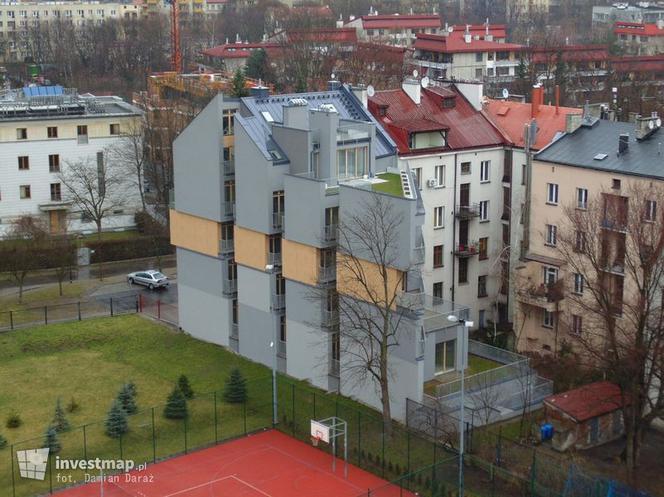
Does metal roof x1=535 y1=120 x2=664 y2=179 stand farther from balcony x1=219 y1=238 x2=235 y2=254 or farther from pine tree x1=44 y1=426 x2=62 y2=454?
pine tree x1=44 y1=426 x2=62 y2=454

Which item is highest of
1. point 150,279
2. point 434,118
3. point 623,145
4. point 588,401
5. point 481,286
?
point 434,118

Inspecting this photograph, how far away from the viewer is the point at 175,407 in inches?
1679

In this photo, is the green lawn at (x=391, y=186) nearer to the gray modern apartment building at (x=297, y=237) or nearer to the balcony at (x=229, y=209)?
the gray modern apartment building at (x=297, y=237)

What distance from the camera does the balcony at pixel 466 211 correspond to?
53.7m

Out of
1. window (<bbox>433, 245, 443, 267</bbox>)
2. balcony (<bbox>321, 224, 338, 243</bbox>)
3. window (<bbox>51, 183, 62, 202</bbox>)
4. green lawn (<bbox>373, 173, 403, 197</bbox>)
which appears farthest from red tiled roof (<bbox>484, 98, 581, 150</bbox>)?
window (<bbox>51, 183, 62, 202</bbox>)

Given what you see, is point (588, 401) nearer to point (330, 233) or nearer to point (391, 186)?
point (391, 186)

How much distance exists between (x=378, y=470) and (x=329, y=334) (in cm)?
801

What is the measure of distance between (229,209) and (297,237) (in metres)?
5.13

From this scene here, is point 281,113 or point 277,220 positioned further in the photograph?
point 281,113

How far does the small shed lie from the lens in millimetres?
40469

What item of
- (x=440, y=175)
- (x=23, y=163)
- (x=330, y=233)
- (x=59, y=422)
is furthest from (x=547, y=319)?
(x=23, y=163)

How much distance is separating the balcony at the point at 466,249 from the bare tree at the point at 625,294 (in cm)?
602

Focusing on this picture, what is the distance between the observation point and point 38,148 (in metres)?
71.0

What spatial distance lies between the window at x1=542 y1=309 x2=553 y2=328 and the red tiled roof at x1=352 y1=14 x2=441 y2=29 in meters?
113
